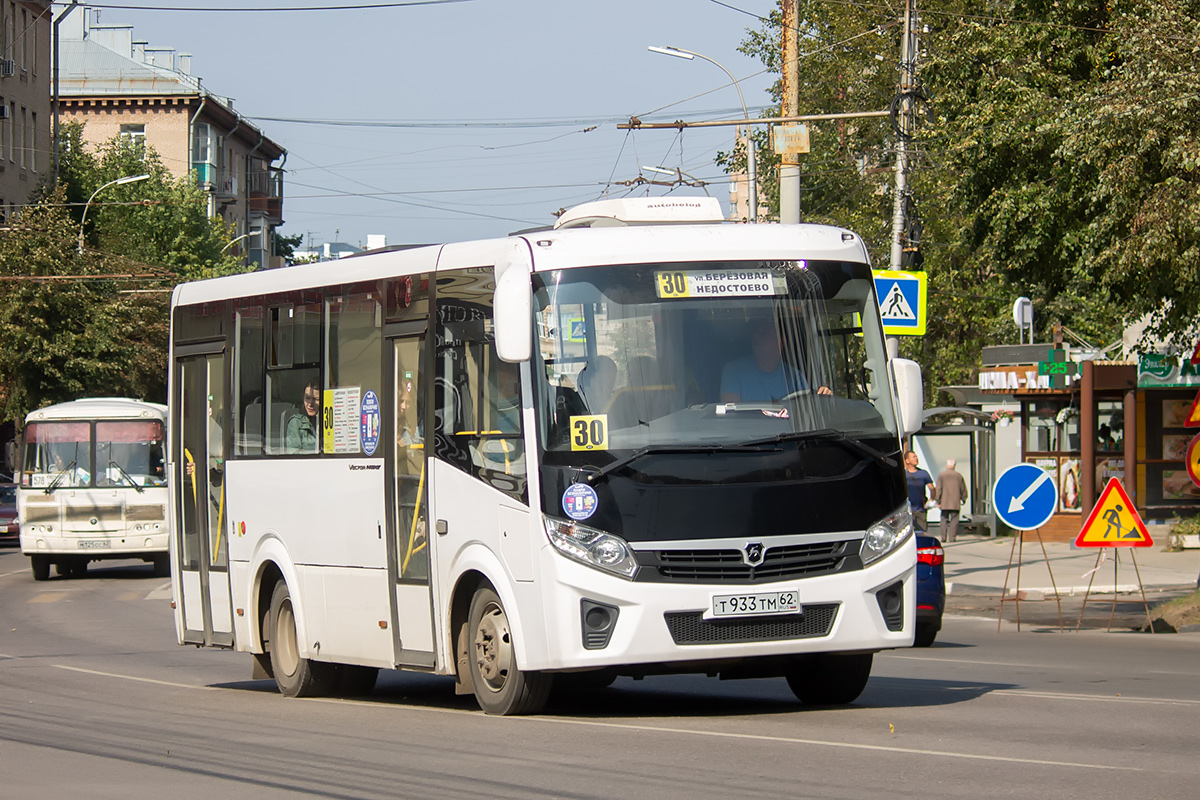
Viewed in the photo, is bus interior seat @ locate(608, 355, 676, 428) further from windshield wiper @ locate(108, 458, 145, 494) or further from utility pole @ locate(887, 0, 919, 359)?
windshield wiper @ locate(108, 458, 145, 494)

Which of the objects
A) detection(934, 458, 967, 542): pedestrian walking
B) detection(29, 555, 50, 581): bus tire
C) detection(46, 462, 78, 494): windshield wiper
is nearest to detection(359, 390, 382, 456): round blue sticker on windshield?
detection(46, 462, 78, 494): windshield wiper

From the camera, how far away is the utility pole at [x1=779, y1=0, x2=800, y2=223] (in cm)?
2436

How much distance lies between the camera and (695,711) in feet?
35.8

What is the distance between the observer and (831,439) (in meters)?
9.98

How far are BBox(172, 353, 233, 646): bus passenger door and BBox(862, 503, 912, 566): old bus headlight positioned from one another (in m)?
5.44

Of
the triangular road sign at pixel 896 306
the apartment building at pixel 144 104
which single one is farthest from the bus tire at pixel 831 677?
the apartment building at pixel 144 104

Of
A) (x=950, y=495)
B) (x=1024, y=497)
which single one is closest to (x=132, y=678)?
(x=1024, y=497)

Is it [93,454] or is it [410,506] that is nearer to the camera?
[410,506]

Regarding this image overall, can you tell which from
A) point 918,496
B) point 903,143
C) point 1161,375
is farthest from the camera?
point 1161,375

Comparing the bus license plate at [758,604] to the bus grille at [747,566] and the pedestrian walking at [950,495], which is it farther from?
the pedestrian walking at [950,495]

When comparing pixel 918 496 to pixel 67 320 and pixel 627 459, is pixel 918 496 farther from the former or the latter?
pixel 67 320

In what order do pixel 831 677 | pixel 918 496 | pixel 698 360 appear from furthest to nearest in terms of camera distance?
pixel 918 496, pixel 831 677, pixel 698 360

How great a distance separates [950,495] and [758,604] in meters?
25.2

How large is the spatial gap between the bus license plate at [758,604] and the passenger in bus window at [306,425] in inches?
145
